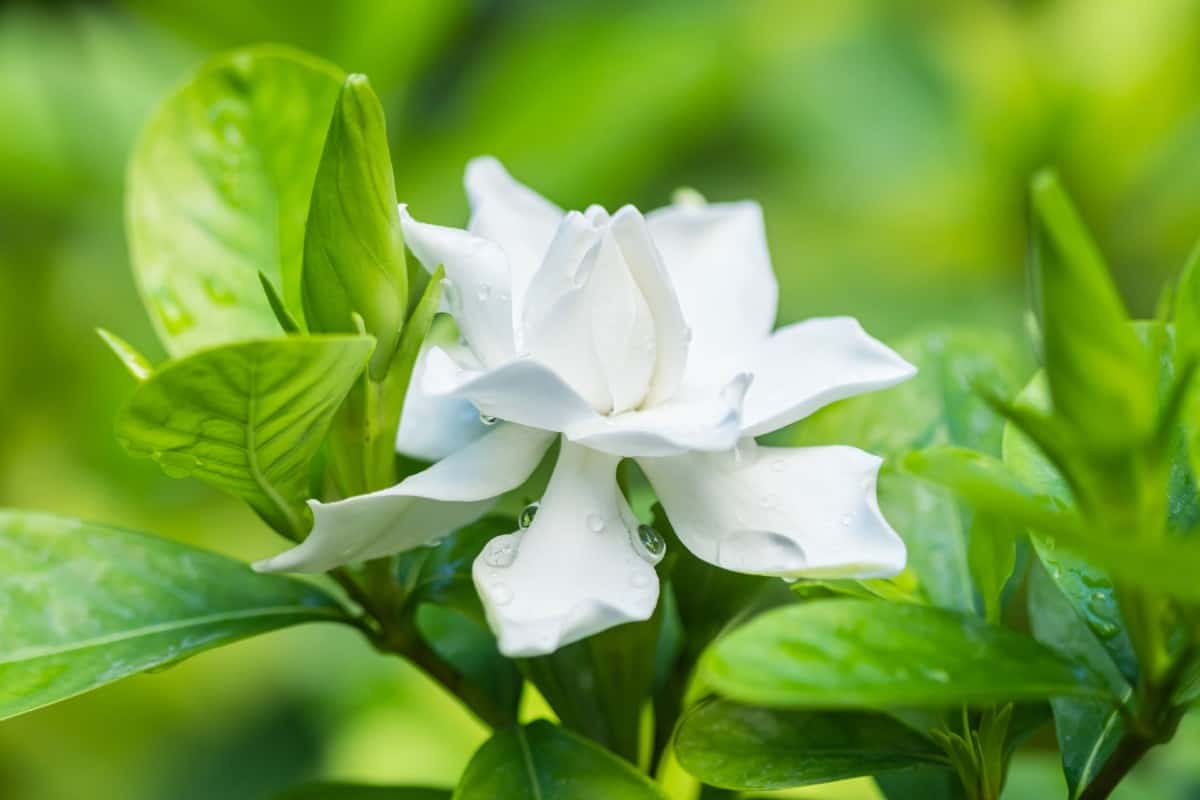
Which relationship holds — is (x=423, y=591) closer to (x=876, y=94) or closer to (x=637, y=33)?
(x=637, y=33)

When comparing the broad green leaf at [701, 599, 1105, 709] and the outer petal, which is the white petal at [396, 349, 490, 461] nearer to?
the outer petal

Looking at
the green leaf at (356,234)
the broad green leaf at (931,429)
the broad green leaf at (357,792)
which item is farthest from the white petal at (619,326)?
the broad green leaf at (357,792)

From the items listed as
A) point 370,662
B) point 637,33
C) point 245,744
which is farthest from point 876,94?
point 245,744

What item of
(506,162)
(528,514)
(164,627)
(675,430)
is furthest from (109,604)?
(506,162)

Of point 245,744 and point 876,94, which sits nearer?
point 245,744

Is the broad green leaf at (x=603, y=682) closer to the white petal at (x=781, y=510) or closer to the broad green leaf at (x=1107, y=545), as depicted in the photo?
the white petal at (x=781, y=510)

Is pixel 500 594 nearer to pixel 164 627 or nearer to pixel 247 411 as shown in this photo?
pixel 247 411

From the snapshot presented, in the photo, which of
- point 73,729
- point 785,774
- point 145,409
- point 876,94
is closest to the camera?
point 145,409
